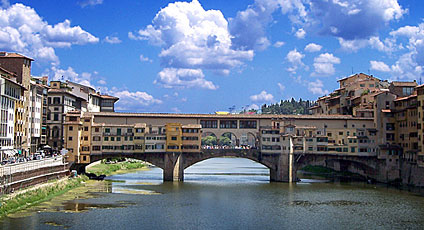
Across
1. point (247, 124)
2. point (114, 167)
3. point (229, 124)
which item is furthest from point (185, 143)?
point (114, 167)

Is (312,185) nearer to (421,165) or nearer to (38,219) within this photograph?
(421,165)

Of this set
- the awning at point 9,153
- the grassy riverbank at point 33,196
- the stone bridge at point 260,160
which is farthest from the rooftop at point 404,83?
the awning at point 9,153

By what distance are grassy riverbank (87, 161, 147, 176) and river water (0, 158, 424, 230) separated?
1464 cm

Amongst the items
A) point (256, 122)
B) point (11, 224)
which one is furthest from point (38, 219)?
point (256, 122)

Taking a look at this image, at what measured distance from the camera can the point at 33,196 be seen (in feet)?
160

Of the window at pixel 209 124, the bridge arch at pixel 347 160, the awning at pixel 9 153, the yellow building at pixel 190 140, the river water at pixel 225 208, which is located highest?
the window at pixel 209 124

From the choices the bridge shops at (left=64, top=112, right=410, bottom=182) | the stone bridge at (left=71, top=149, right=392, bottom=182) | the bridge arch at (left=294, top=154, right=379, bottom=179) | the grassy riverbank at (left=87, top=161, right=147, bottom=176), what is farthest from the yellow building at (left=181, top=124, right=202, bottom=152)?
the grassy riverbank at (left=87, top=161, right=147, bottom=176)

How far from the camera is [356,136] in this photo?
75.5 m

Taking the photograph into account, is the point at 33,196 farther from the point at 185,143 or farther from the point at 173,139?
the point at 185,143

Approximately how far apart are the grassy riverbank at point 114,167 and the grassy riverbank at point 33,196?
18930 mm

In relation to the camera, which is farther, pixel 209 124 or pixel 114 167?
pixel 114 167

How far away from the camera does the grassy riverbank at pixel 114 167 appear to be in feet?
274

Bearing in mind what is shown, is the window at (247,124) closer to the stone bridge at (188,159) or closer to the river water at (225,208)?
the stone bridge at (188,159)

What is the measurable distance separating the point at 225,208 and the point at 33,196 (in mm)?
18818
